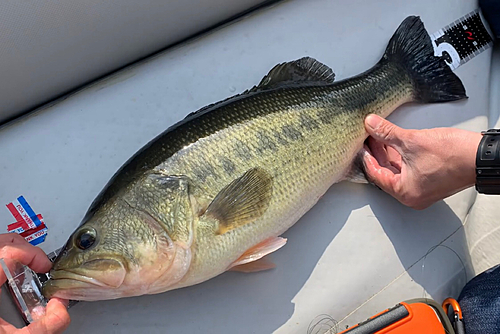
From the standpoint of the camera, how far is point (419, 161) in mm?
1646

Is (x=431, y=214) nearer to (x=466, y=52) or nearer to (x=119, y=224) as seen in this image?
(x=466, y=52)

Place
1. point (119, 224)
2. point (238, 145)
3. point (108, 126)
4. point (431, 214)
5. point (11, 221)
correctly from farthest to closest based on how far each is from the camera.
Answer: point (431, 214)
point (108, 126)
point (11, 221)
point (238, 145)
point (119, 224)

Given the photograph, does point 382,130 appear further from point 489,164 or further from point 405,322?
point 405,322

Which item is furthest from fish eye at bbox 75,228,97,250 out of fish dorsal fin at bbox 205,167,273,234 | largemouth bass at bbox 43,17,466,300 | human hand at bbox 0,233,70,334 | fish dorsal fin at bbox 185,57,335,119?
fish dorsal fin at bbox 185,57,335,119

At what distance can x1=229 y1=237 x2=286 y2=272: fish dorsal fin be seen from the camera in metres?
1.47

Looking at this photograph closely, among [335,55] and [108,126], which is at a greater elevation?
[108,126]

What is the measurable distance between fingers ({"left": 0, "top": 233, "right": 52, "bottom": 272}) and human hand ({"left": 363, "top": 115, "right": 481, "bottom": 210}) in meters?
1.23

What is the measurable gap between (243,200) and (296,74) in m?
0.58

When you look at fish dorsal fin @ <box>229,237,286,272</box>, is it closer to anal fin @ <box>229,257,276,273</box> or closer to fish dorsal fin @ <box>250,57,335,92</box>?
anal fin @ <box>229,257,276,273</box>

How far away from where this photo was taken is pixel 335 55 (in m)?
1.92

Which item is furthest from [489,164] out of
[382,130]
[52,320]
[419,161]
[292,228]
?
[52,320]

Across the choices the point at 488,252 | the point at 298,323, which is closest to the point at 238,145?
the point at 298,323

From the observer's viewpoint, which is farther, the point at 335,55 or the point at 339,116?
the point at 335,55

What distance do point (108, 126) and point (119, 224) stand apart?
0.56 m
